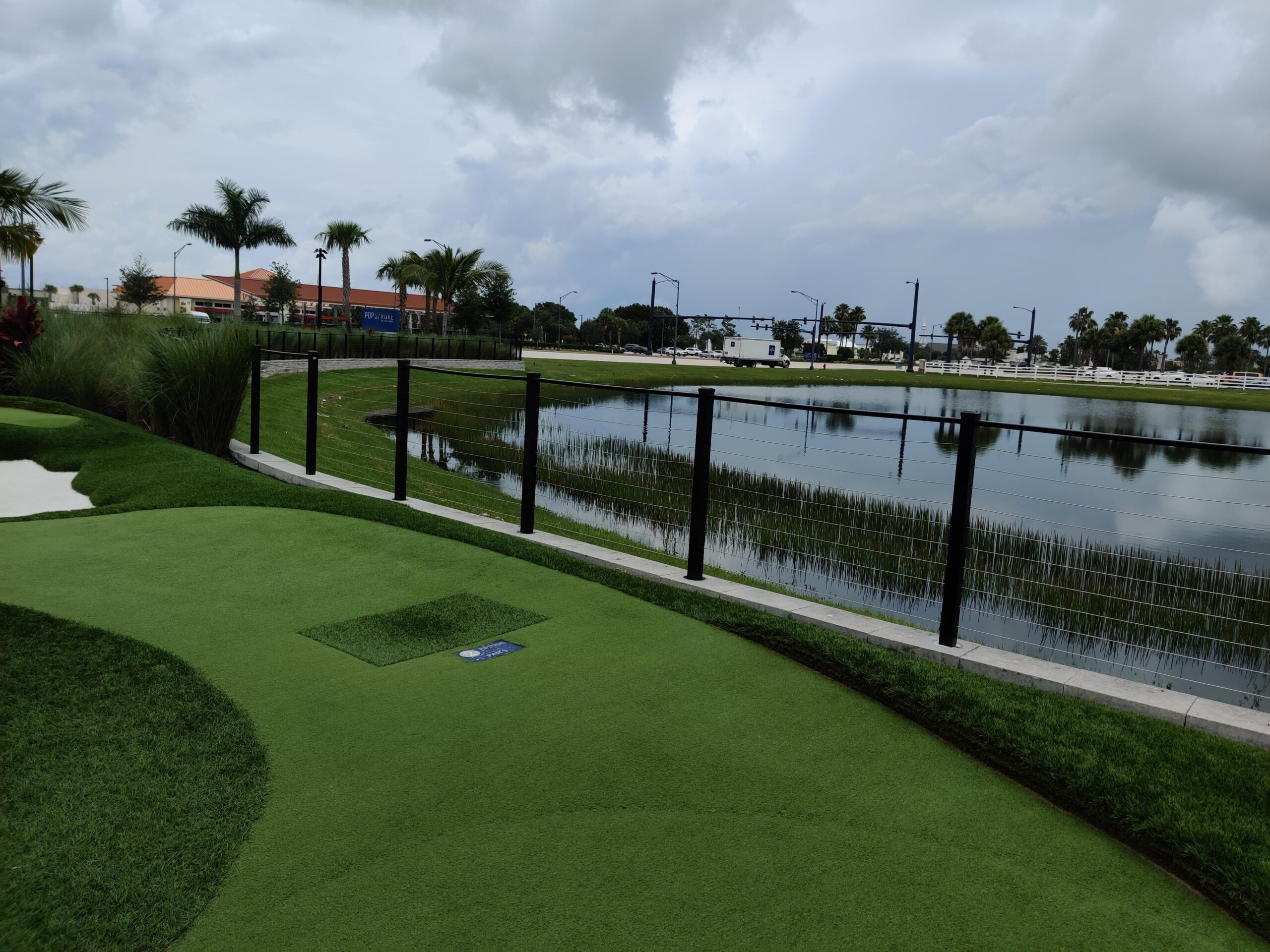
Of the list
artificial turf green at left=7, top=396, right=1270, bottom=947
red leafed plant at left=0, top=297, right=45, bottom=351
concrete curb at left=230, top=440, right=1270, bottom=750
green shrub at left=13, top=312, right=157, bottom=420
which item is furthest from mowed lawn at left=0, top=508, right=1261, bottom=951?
red leafed plant at left=0, top=297, right=45, bottom=351

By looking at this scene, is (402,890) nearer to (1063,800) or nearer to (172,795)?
(172,795)

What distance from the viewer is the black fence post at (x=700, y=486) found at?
5.96 meters

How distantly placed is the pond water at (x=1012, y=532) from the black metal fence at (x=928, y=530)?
0.15ft

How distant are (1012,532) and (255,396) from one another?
9.90 metres

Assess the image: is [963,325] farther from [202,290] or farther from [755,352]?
[202,290]

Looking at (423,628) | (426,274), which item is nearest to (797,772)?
(423,628)

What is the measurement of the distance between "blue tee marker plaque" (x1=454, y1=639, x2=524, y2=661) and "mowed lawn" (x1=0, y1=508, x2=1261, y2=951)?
7 cm

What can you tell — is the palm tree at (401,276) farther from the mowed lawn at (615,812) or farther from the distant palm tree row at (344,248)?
the mowed lawn at (615,812)

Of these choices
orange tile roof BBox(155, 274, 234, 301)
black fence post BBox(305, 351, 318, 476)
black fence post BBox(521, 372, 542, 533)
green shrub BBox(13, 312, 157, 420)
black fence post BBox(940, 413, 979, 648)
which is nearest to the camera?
black fence post BBox(940, 413, 979, 648)

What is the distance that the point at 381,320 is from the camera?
176ft

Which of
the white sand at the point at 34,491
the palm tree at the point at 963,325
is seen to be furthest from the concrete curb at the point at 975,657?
the palm tree at the point at 963,325

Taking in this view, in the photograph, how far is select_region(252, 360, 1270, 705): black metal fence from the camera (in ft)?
19.3

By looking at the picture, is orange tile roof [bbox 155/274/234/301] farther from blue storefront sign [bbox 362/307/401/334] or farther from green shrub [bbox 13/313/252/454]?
green shrub [bbox 13/313/252/454]

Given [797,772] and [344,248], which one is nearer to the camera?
[797,772]
